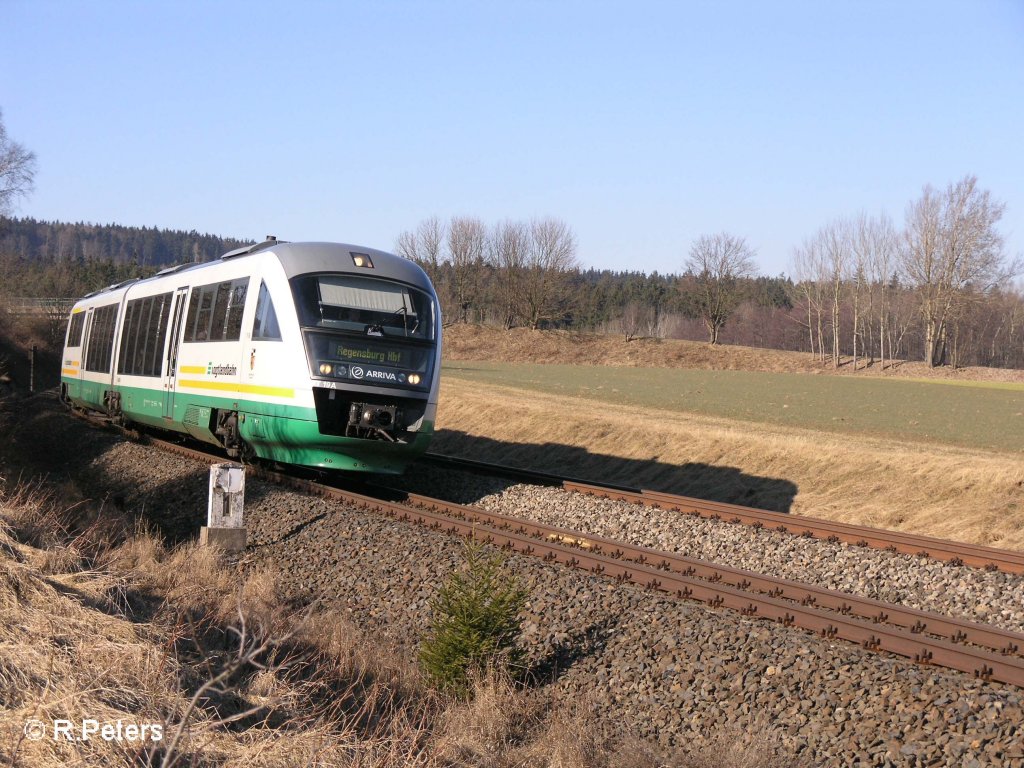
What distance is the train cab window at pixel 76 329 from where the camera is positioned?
82.3ft

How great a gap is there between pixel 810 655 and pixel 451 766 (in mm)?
2852

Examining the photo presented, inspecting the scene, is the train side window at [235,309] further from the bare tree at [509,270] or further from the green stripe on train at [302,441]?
the bare tree at [509,270]

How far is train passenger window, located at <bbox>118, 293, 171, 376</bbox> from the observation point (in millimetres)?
17938

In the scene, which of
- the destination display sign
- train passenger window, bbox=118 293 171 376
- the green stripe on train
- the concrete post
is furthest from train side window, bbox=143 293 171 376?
the concrete post

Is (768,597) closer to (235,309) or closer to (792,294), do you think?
(235,309)

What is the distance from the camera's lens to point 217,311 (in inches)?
608

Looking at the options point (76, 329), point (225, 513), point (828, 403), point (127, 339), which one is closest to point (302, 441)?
point (225, 513)

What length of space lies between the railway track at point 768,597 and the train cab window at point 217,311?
381 centimetres

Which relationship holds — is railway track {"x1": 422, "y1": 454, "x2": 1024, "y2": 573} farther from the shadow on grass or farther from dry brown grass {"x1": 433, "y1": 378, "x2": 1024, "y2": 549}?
the shadow on grass

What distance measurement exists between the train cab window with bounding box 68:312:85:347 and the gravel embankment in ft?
46.5

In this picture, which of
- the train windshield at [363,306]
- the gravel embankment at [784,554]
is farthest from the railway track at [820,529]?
the train windshield at [363,306]

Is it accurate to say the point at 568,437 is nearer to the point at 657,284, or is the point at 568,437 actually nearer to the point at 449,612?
the point at 449,612

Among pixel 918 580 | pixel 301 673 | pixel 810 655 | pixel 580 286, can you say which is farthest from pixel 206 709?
pixel 580 286

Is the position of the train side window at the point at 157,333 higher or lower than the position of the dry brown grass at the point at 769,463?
higher
